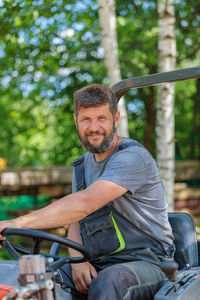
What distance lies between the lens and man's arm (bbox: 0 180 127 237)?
6.36ft

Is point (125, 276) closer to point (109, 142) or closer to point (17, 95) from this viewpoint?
point (109, 142)

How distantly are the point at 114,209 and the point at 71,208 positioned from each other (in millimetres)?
337

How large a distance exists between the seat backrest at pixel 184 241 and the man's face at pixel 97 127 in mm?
661

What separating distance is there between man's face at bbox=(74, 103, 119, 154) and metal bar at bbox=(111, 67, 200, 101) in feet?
1.54

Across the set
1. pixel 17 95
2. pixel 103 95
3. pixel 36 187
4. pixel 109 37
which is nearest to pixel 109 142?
pixel 103 95

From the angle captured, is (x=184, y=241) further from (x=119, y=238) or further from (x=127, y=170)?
(x=127, y=170)

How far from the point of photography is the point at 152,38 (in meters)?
7.32

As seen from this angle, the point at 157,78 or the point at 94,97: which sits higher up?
the point at 157,78

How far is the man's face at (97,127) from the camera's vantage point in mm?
2373

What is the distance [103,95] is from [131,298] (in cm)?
100

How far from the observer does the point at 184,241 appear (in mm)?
2635

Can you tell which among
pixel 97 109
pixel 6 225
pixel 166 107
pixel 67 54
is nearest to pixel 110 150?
pixel 97 109

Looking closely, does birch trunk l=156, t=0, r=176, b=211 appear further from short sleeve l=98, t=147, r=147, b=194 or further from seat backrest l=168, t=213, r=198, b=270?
short sleeve l=98, t=147, r=147, b=194

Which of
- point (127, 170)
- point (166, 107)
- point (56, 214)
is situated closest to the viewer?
point (56, 214)
